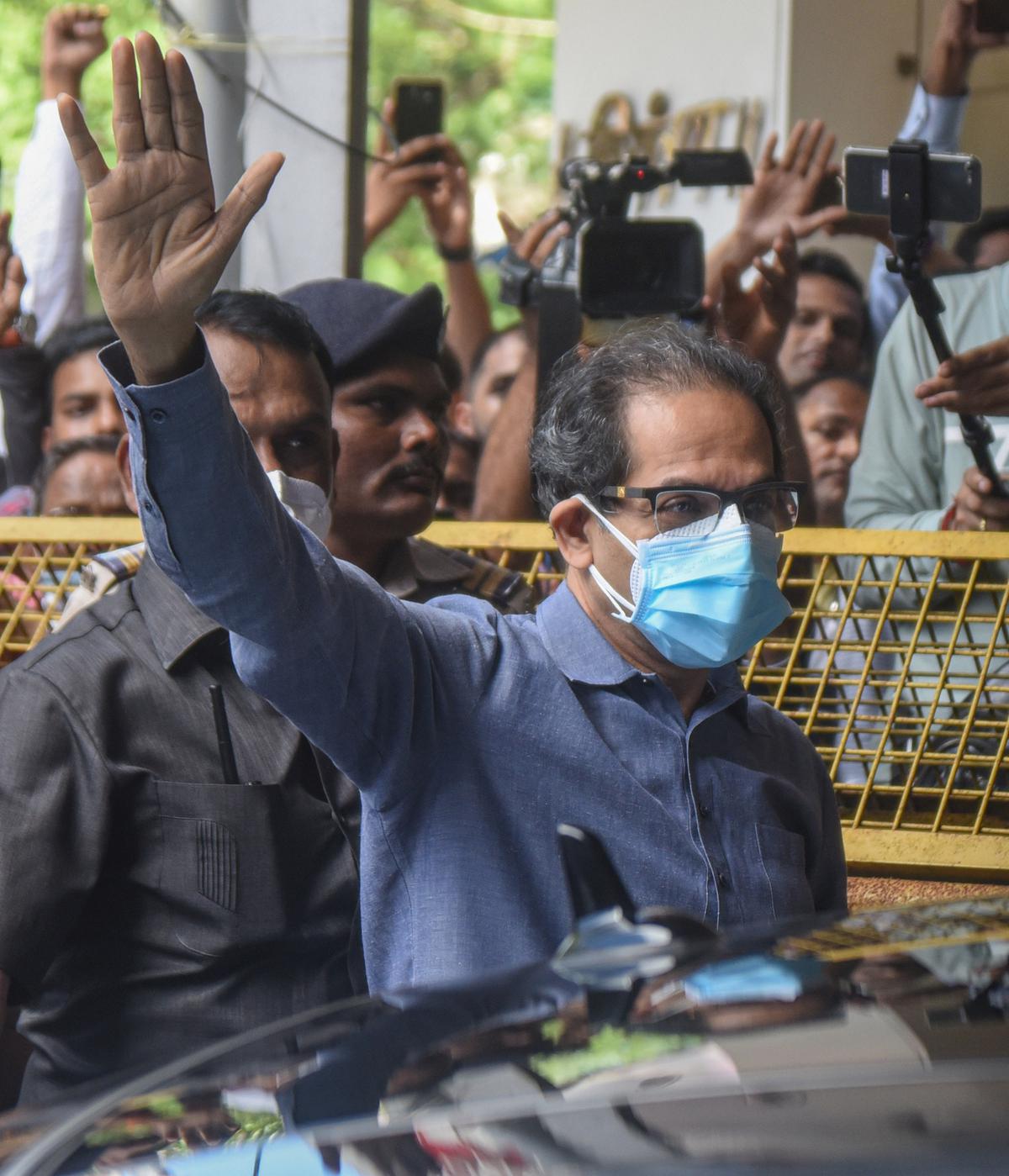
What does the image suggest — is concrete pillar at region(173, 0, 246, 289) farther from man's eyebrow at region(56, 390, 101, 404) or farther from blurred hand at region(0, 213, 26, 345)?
man's eyebrow at region(56, 390, 101, 404)

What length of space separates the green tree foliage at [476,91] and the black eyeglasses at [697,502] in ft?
51.6

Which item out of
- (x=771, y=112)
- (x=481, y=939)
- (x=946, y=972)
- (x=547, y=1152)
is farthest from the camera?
(x=771, y=112)

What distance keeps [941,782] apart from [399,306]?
146cm

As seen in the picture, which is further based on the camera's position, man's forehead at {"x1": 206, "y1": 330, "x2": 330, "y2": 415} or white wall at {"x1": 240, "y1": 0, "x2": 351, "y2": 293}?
white wall at {"x1": 240, "y1": 0, "x2": 351, "y2": 293}

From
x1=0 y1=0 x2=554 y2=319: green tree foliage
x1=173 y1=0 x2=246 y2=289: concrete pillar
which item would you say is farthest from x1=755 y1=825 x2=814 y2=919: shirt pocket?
x1=0 y1=0 x2=554 y2=319: green tree foliage

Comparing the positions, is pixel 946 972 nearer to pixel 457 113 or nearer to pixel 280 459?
pixel 280 459

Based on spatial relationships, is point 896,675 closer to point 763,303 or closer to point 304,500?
point 304,500

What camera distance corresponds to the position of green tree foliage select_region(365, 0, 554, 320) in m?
18.9

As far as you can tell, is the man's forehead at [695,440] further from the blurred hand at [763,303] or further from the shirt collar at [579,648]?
the blurred hand at [763,303]

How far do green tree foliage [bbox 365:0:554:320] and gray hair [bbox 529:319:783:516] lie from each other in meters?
A: 15.6

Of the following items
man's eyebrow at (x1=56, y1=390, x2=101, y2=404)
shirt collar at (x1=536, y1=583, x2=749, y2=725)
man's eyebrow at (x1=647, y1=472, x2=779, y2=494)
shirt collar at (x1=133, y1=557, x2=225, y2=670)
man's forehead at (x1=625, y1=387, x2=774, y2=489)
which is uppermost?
man's forehead at (x1=625, y1=387, x2=774, y2=489)

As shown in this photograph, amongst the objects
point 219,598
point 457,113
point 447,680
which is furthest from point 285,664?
point 457,113

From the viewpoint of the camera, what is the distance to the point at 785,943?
1.43 metres

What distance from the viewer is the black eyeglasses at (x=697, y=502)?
2086 mm
